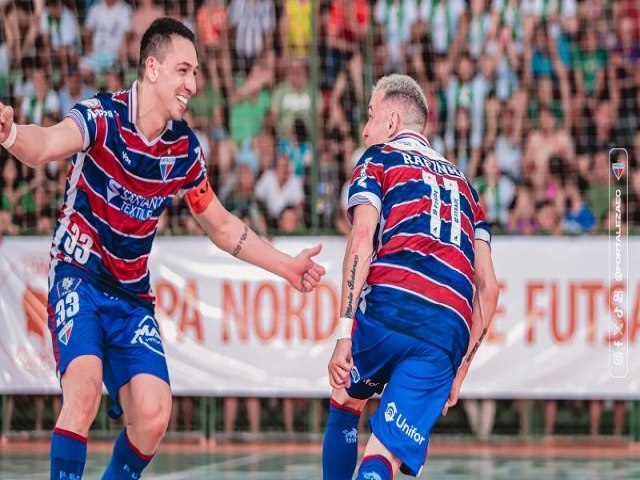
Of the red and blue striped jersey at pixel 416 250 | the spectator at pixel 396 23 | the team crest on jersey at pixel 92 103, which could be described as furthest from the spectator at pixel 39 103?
the red and blue striped jersey at pixel 416 250

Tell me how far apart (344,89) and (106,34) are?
116 inches

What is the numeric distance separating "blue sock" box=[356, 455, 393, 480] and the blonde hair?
1.67 m

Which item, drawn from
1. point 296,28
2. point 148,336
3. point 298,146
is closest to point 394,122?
point 148,336

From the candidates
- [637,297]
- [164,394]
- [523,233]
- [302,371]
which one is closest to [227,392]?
[302,371]

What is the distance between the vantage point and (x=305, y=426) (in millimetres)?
12578

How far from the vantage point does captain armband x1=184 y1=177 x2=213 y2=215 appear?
23.4ft

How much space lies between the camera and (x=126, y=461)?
6.68 m

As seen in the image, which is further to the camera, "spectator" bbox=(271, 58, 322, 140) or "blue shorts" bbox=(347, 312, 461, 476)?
"spectator" bbox=(271, 58, 322, 140)

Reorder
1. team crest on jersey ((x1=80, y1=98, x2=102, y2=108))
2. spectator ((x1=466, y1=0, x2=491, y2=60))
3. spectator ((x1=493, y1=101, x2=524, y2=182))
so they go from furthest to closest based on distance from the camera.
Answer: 1. spectator ((x1=466, y1=0, x2=491, y2=60))
2. spectator ((x1=493, y1=101, x2=524, y2=182))
3. team crest on jersey ((x1=80, y1=98, x2=102, y2=108))

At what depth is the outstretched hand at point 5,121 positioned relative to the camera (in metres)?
5.72

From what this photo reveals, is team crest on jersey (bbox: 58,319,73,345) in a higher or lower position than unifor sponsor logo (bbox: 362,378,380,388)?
higher

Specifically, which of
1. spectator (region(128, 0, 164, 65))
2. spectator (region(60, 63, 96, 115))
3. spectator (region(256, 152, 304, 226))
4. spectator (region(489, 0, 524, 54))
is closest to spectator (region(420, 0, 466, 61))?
spectator (region(489, 0, 524, 54))

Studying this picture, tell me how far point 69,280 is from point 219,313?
585 cm

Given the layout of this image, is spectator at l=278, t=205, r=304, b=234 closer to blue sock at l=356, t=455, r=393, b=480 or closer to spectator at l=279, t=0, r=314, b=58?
spectator at l=279, t=0, r=314, b=58
